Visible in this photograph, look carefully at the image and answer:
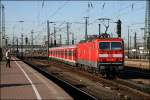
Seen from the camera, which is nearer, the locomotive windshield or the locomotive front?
the locomotive front

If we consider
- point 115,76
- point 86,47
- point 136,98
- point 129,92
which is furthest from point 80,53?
point 136,98

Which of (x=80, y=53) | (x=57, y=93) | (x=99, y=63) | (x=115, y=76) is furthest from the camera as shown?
(x=80, y=53)

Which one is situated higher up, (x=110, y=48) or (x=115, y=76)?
(x=110, y=48)

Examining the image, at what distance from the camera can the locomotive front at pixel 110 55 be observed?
100 ft

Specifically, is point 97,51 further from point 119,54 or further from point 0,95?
point 0,95

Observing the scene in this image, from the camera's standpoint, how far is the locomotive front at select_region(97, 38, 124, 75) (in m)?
30.6

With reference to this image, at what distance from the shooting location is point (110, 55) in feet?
101

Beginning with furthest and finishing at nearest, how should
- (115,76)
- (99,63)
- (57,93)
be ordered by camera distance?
(115,76) < (99,63) < (57,93)

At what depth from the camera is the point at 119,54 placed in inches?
1211

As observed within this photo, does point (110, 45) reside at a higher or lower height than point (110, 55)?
higher

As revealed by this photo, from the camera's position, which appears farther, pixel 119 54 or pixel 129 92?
pixel 119 54

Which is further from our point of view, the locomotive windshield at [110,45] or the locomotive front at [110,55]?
the locomotive windshield at [110,45]

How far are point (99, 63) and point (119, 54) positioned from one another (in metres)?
1.59

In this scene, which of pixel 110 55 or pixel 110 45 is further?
pixel 110 45
